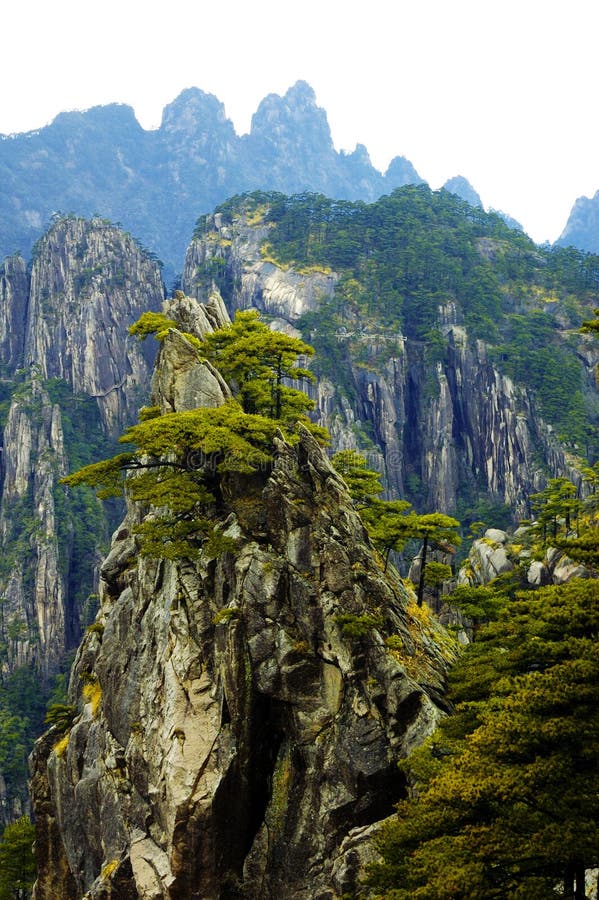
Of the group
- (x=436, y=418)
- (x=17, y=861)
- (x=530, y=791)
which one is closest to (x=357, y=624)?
(x=530, y=791)

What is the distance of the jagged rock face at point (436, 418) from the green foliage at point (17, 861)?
63.3 m

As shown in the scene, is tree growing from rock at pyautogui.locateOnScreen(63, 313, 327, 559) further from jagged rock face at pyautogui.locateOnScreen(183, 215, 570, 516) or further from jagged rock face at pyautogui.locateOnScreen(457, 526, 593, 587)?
jagged rock face at pyautogui.locateOnScreen(183, 215, 570, 516)

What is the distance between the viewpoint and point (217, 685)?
2714 centimetres

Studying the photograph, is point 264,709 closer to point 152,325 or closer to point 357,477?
point 357,477

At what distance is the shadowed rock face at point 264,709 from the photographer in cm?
2475

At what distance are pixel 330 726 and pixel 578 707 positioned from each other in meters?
13.0

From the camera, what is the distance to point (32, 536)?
4422 inches

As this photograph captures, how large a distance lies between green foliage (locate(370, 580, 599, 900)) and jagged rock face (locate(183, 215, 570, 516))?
81244 mm

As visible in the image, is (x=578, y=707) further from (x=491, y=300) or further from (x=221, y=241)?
(x=221, y=241)

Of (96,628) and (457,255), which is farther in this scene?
(457,255)

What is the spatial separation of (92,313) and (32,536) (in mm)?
38492

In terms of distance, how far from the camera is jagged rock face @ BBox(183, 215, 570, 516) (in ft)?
319

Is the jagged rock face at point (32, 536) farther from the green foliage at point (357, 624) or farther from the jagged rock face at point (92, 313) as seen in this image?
the green foliage at point (357, 624)

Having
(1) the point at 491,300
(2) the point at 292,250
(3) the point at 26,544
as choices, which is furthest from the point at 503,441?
(3) the point at 26,544
